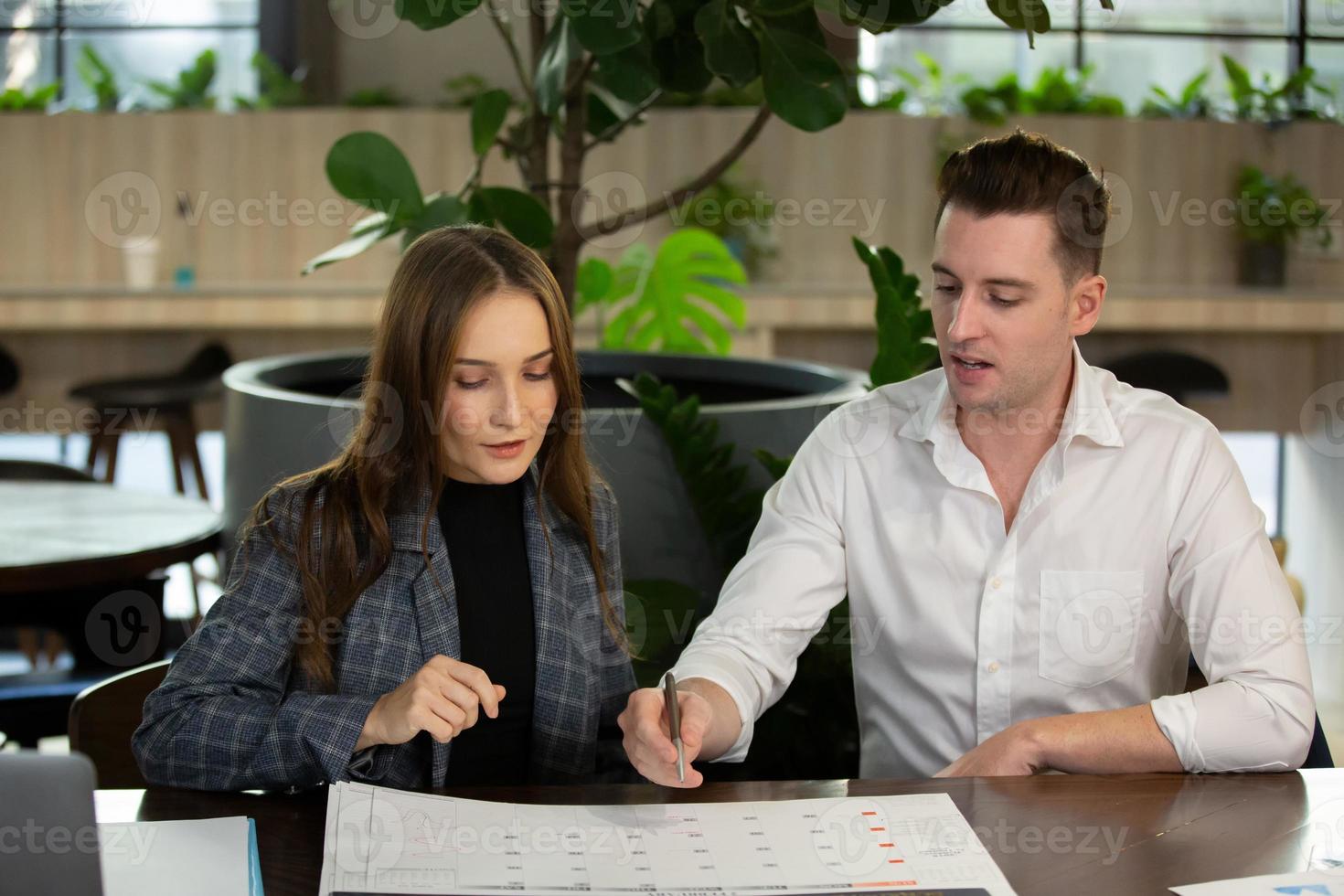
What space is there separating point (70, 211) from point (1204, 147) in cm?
409

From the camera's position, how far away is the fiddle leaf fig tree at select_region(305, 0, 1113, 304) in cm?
173

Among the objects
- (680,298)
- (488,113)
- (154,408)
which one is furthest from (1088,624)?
(154,408)

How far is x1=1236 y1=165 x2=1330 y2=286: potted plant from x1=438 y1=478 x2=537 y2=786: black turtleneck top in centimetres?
437

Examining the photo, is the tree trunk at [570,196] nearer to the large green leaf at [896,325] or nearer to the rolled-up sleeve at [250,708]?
the large green leaf at [896,325]

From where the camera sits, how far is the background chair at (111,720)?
1.39 metres

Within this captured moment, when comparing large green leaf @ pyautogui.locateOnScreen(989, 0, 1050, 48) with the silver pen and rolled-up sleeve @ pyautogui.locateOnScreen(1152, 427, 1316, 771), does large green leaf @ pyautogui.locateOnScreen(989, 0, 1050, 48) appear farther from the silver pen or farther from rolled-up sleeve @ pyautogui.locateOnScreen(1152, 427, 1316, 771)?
the silver pen

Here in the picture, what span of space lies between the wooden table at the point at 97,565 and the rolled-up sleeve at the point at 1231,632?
159cm

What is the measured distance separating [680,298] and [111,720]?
1751 millimetres

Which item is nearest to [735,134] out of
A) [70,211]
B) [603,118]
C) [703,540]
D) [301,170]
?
[301,170]

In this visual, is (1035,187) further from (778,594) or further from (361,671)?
(361,671)

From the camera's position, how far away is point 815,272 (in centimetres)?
516

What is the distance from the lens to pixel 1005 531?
4.89ft

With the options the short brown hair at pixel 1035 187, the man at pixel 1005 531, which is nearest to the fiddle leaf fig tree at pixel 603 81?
the short brown hair at pixel 1035 187

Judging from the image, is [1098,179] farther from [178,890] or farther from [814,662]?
[178,890]
